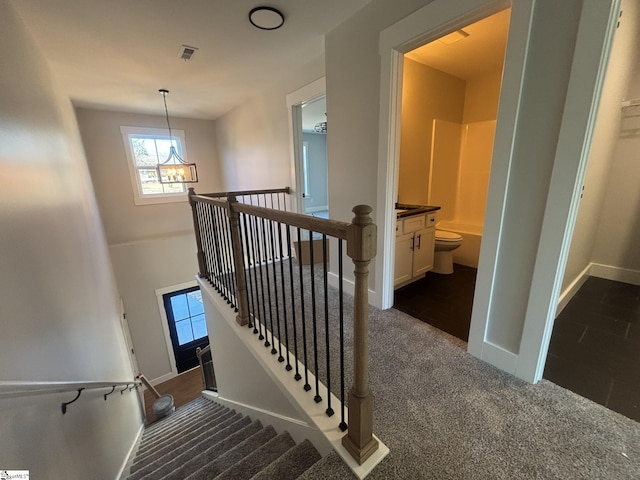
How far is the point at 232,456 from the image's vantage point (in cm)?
163

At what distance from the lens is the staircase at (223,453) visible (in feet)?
4.18

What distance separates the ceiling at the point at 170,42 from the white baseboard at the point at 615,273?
3543 mm

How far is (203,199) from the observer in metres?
2.43

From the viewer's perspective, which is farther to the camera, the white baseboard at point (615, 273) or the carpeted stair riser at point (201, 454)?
the white baseboard at point (615, 273)

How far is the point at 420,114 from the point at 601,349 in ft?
8.99

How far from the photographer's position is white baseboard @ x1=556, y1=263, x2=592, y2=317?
219 cm

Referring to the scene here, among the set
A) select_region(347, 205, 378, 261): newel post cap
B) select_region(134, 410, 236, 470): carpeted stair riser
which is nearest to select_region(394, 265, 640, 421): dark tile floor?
select_region(347, 205, 378, 261): newel post cap

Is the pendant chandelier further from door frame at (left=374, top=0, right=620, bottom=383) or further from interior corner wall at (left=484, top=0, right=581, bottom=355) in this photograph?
interior corner wall at (left=484, top=0, right=581, bottom=355)

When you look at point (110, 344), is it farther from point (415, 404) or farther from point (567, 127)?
point (567, 127)

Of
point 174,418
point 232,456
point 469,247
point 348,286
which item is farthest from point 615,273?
point 174,418

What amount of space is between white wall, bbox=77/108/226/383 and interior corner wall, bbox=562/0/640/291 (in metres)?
5.70

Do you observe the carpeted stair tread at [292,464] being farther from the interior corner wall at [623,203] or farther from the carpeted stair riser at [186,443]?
the interior corner wall at [623,203]

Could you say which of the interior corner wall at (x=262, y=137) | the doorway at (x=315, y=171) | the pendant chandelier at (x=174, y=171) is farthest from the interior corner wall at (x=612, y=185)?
the doorway at (x=315, y=171)

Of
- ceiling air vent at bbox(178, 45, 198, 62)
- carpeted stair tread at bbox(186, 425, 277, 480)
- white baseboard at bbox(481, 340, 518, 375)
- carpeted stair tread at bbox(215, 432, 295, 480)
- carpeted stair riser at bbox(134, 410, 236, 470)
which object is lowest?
carpeted stair riser at bbox(134, 410, 236, 470)
